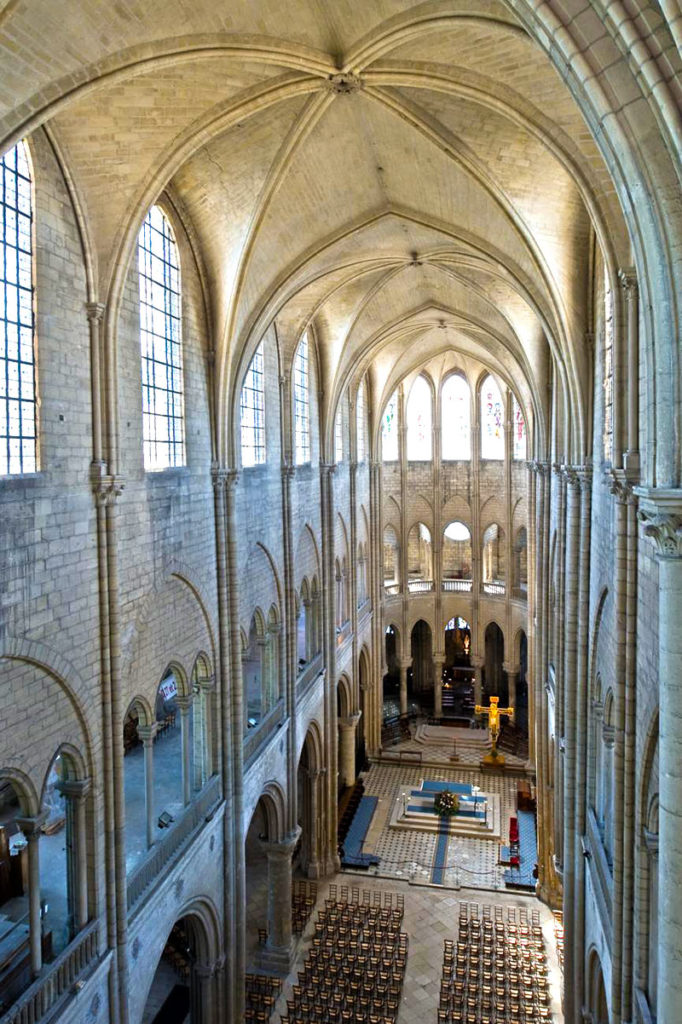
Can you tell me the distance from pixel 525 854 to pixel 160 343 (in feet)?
67.6

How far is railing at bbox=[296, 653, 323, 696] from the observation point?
22041 mm

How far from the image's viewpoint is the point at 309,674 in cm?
2320

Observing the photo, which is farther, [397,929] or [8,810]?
[397,929]

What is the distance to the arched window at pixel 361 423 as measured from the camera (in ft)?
104

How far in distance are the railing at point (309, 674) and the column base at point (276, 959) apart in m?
6.40

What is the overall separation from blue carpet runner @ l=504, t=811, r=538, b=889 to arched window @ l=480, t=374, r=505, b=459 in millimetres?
16165

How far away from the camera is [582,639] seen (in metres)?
13.8

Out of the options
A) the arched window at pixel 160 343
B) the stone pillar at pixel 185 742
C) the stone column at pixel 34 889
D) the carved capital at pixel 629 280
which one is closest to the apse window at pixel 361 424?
the arched window at pixel 160 343

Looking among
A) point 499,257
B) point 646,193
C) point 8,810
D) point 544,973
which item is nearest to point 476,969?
point 544,973

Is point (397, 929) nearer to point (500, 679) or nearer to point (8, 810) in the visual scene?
point (8, 810)

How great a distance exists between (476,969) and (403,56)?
19.7 m

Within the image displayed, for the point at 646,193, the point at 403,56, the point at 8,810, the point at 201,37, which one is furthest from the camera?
the point at 8,810

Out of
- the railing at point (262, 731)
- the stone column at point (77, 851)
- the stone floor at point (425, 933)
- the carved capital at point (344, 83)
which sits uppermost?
the carved capital at point (344, 83)

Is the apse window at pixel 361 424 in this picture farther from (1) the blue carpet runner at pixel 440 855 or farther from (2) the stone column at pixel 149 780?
(2) the stone column at pixel 149 780
